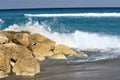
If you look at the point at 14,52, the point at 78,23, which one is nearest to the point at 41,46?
the point at 14,52

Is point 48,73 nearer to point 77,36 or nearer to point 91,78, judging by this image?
point 91,78

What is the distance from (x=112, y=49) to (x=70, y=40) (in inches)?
111

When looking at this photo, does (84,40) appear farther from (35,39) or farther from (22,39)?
(22,39)

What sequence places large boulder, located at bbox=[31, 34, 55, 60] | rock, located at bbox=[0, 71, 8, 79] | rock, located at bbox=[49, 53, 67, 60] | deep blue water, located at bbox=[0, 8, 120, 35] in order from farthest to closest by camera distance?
deep blue water, located at bbox=[0, 8, 120, 35]
large boulder, located at bbox=[31, 34, 55, 60]
rock, located at bbox=[49, 53, 67, 60]
rock, located at bbox=[0, 71, 8, 79]

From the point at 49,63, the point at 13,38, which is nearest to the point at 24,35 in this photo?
the point at 13,38

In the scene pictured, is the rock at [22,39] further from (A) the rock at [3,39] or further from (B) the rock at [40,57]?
(B) the rock at [40,57]

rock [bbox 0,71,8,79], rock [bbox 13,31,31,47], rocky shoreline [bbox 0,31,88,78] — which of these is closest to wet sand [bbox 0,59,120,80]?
rock [bbox 0,71,8,79]

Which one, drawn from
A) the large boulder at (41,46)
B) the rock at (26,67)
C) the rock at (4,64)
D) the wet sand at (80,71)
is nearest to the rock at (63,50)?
the large boulder at (41,46)

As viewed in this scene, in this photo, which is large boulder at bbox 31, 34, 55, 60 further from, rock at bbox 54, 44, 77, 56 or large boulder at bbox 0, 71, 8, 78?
large boulder at bbox 0, 71, 8, 78

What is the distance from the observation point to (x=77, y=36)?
17594 mm

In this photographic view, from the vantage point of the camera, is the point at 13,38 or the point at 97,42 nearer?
the point at 13,38

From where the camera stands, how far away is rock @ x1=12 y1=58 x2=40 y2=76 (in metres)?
9.60

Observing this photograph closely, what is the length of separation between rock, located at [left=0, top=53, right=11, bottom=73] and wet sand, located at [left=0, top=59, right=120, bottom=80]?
1.02 ft

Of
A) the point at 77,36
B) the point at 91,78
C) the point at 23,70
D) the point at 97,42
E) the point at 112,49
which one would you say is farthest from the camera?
the point at 77,36
